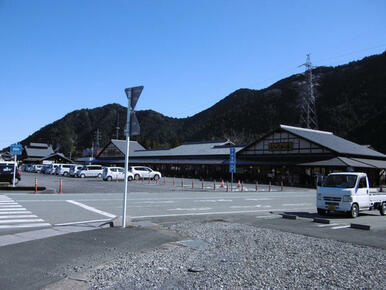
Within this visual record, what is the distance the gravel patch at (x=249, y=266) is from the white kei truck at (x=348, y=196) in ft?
19.9

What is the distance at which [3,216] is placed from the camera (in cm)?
1173

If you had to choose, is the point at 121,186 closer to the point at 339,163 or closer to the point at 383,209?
the point at 383,209

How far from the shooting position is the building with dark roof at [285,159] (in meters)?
39.5

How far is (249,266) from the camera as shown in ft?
19.3

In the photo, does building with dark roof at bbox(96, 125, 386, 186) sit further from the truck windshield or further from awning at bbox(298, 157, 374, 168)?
the truck windshield

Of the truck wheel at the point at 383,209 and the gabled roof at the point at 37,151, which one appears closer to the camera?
the truck wheel at the point at 383,209

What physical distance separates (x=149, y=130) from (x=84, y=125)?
48457 millimetres

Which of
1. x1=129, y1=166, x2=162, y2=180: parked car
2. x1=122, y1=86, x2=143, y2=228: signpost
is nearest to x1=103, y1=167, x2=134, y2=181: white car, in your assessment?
x1=129, y1=166, x2=162, y2=180: parked car

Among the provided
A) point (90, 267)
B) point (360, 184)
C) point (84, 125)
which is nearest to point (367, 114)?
point (360, 184)

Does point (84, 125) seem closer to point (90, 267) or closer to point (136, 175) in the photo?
point (136, 175)

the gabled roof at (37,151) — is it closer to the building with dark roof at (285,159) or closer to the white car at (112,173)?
the building with dark roof at (285,159)

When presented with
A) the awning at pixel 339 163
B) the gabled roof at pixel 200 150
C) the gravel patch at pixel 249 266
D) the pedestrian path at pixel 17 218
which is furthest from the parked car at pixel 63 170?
the gravel patch at pixel 249 266

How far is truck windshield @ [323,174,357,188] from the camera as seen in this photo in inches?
563

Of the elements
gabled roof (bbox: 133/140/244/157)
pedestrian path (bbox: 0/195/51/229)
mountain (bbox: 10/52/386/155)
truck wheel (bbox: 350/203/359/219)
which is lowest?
pedestrian path (bbox: 0/195/51/229)
